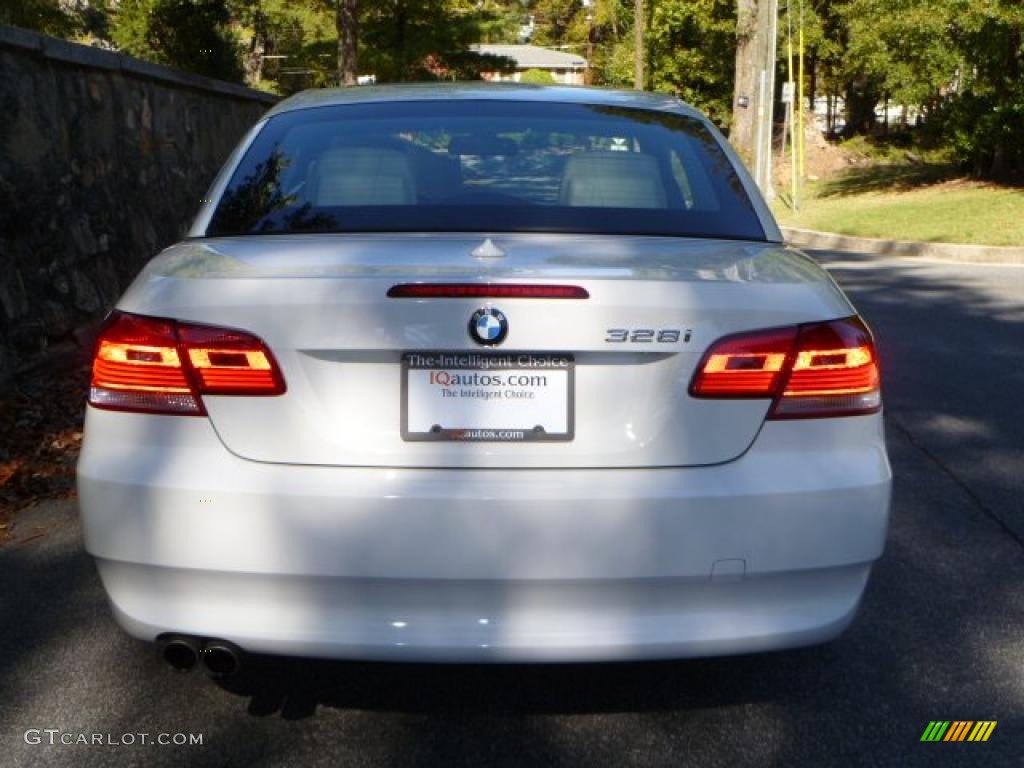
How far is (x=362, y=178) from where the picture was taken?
355 cm

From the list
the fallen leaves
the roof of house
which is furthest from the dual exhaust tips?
the roof of house

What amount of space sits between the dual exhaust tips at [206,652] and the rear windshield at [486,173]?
1.11 meters

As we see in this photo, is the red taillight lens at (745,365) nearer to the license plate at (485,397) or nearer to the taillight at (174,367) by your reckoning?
the license plate at (485,397)

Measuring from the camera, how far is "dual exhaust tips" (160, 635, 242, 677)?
2.76 meters

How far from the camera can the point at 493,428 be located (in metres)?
2.68

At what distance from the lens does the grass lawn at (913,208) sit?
60.4 feet

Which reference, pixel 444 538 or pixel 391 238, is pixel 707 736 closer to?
pixel 444 538

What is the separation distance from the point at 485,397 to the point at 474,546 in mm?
320

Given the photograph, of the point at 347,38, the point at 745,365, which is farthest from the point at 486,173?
the point at 347,38

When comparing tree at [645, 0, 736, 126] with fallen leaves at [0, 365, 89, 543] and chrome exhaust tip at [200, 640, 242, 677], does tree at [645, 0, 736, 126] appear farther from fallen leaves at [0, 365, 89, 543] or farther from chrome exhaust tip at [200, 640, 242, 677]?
chrome exhaust tip at [200, 640, 242, 677]

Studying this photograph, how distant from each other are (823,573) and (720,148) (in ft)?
5.29

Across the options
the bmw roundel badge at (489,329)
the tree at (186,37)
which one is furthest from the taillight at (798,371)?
the tree at (186,37)

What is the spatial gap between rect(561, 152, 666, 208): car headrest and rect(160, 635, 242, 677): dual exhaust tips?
5.11 feet

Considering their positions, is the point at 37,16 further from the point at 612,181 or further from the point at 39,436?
the point at 612,181
